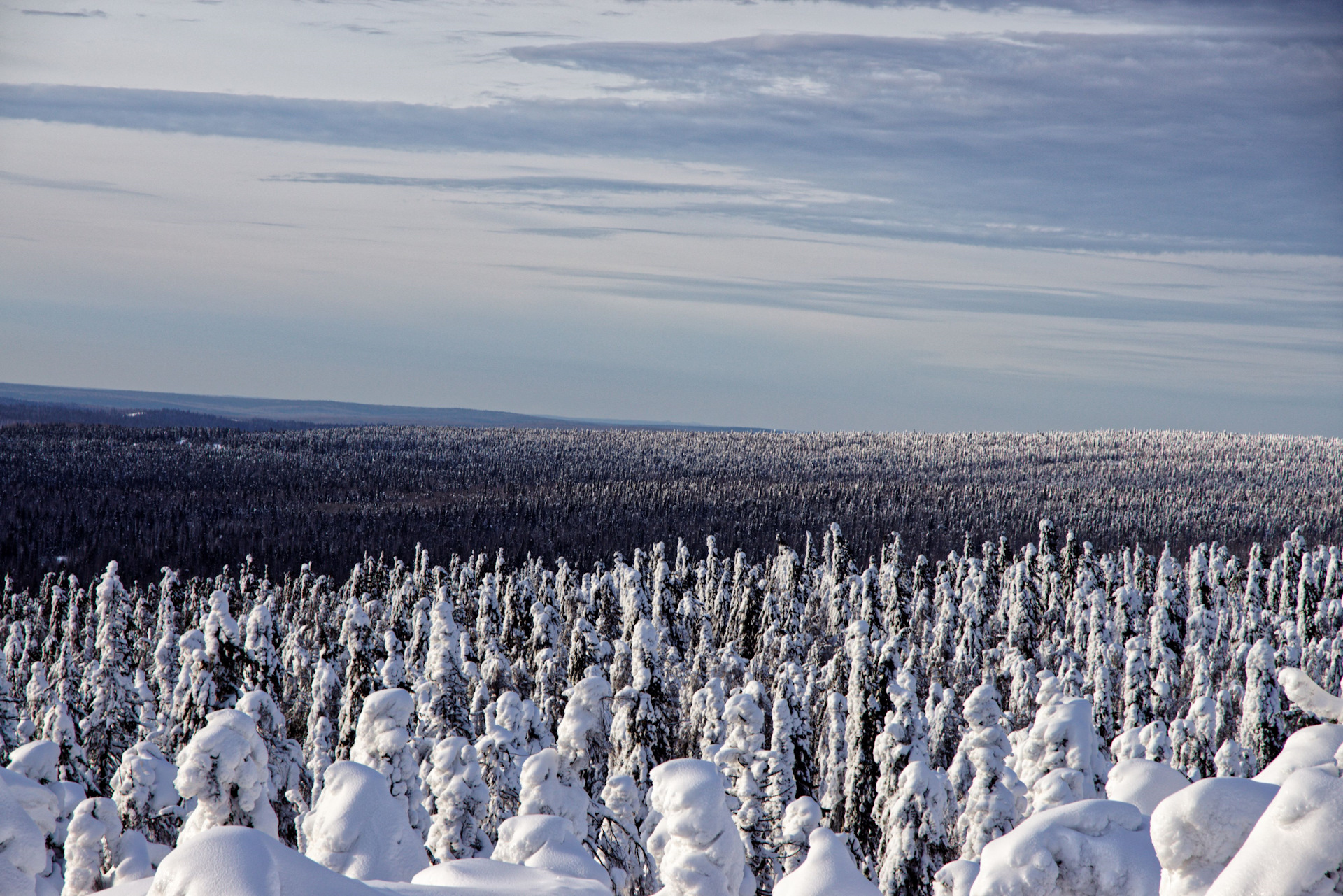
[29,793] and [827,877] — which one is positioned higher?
[827,877]

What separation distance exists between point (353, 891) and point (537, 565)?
278 feet

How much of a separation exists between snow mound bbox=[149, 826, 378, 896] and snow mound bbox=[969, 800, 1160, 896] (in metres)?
4.56

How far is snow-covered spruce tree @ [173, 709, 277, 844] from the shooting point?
44.4 feet

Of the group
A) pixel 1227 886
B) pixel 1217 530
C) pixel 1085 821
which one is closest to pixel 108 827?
pixel 1085 821

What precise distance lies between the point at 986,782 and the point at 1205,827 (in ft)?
51.8

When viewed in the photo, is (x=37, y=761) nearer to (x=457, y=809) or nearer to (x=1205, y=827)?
(x=457, y=809)

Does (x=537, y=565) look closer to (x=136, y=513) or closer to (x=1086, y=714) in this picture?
(x=1086, y=714)

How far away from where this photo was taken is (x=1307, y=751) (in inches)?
301

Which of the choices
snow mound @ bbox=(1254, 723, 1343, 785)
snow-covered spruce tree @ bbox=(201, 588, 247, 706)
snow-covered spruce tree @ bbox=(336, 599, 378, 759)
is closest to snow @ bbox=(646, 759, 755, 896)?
snow mound @ bbox=(1254, 723, 1343, 785)

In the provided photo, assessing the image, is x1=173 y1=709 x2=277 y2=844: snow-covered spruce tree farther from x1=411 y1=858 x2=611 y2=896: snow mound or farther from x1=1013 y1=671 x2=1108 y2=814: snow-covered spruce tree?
x1=1013 y1=671 x2=1108 y2=814: snow-covered spruce tree

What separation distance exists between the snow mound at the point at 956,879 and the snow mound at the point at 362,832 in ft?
20.6

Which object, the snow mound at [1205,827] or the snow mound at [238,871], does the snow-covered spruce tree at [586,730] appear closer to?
the snow mound at [238,871]

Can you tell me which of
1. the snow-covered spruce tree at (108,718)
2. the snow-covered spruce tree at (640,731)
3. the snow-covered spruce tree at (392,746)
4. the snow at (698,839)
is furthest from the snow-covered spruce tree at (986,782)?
the snow-covered spruce tree at (108,718)

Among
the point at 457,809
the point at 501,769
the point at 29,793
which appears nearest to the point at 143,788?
the point at 457,809
